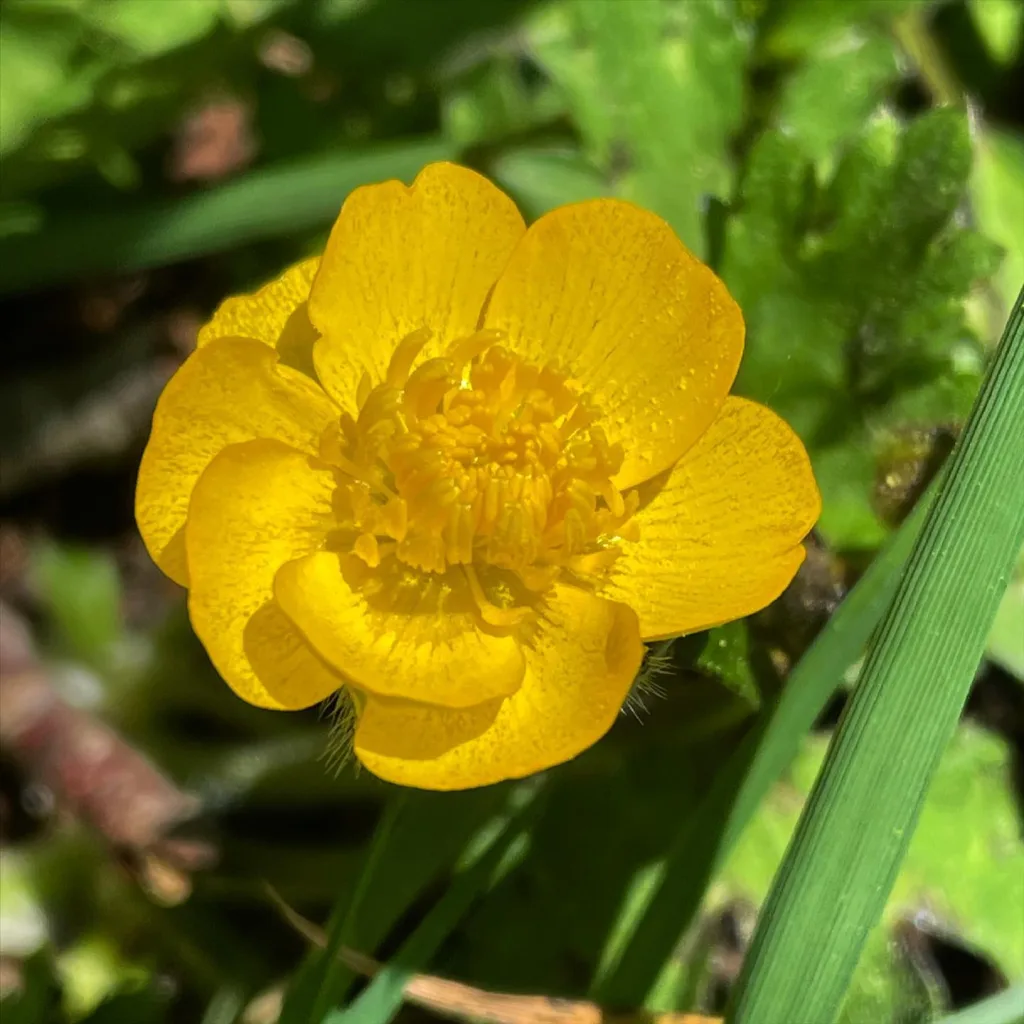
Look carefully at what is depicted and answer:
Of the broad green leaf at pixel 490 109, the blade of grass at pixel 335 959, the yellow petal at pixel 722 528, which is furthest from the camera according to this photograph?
the broad green leaf at pixel 490 109

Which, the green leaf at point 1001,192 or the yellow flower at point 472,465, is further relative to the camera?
the green leaf at point 1001,192

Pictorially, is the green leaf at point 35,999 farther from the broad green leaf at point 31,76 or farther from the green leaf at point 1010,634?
the green leaf at point 1010,634

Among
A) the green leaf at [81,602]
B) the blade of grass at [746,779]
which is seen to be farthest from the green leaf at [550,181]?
the green leaf at [81,602]

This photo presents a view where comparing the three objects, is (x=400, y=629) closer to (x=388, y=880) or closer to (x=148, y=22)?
(x=388, y=880)

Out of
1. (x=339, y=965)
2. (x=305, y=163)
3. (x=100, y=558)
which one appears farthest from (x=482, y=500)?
(x=100, y=558)

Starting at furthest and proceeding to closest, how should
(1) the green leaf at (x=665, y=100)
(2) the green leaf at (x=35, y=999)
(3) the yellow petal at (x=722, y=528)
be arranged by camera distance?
1. (1) the green leaf at (x=665, y=100)
2. (2) the green leaf at (x=35, y=999)
3. (3) the yellow petal at (x=722, y=528)

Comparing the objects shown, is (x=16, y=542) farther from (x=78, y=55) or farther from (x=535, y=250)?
(x=535, y=250)
